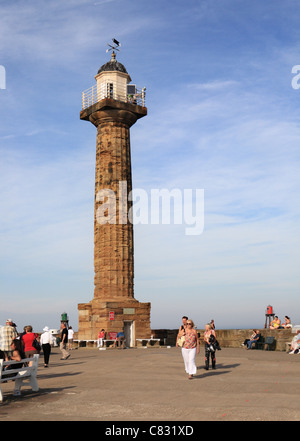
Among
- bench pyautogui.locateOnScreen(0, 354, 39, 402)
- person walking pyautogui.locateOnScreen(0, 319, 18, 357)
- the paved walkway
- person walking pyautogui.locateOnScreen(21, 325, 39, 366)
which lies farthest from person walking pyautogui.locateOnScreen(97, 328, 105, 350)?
bench pyautogui.locateOnScreen(0, 354, 39, 402)

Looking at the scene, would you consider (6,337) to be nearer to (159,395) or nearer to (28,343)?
(28,343)

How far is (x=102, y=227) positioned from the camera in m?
34.7

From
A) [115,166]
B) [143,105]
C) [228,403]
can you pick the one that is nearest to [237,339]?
[115,166]

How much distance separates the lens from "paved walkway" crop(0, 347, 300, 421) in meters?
9.19

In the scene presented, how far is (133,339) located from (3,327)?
66.8 feet

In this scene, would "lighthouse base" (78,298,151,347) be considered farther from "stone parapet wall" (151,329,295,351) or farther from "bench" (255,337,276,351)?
"bench" (255,337,276,351)

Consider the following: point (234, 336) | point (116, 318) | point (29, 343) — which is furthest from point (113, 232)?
point (29, 343)

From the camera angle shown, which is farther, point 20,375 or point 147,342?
point 147,342

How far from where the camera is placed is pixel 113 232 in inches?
1357

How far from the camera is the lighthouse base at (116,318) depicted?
33.0m

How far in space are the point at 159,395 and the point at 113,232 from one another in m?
23.4

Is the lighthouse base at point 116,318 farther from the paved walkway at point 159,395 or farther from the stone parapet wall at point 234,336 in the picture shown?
the paved walkway at point 159,395
